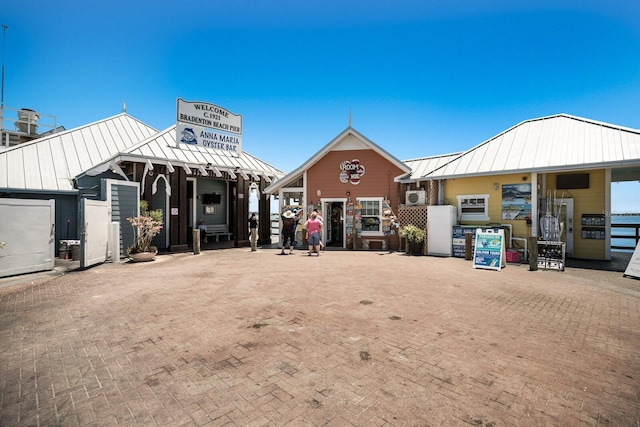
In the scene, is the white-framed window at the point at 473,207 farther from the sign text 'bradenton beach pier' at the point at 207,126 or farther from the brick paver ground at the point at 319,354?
the sign text 'bradenton beach pier' at the point at 207,126

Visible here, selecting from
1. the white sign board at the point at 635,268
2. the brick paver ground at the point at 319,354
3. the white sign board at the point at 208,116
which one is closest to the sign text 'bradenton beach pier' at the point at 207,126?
the white sign board at the point at 208,116

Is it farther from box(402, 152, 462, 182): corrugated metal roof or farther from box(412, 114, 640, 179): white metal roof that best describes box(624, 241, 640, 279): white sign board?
box(402, 152, 462, 182): corrugated metal roof

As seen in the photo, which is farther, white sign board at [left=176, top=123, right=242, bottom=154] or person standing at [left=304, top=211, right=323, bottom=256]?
white sign board at [left=176, top=123, right=242, bottom=154]

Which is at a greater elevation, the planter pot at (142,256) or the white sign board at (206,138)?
the white sign board at (206,138)

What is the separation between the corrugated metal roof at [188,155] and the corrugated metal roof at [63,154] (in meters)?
2.79

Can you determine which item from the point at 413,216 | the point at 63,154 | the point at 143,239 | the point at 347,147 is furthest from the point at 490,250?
the point at 63,154

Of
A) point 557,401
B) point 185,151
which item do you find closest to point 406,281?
point 557,401

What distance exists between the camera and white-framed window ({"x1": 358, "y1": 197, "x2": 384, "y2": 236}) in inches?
561

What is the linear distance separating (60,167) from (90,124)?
380cm

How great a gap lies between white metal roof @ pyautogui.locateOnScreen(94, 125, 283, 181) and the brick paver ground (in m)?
7.05

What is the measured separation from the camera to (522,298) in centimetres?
620

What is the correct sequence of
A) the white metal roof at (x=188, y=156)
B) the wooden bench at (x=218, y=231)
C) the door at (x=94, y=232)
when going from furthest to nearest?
1. the wooden bench at (x=218, y=231)
2. the white metal roof at (x=188, y=156)
3. the door at (x=94, y=232)

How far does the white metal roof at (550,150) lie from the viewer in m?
9.74

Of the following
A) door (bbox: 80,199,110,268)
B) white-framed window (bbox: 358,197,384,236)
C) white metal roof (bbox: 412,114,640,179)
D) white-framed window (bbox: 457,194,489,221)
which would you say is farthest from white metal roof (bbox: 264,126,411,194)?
door (bbox: 80,199,110,268)
